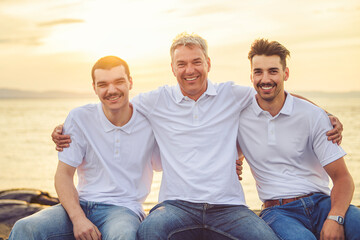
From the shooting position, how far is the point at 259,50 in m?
Answer: 4.37

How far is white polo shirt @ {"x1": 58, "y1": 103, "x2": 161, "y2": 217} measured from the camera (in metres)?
4.27

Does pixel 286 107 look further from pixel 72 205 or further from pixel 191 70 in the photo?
pixel 72 205

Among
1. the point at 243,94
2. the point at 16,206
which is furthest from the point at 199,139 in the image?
the point at 16,206

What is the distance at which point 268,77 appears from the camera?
4.27 meters

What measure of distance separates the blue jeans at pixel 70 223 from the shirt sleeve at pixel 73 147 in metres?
0.46

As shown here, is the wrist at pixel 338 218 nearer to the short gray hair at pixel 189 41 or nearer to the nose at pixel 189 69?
the nose at pixel 189 69

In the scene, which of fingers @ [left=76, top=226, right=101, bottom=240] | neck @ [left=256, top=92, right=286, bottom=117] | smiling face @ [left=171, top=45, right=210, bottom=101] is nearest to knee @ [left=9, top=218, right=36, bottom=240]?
fingers @ [left=76, top=226, right=101, bottom=240]

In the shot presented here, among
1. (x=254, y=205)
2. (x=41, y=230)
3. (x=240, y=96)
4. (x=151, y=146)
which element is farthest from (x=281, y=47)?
(x=254, y=205)

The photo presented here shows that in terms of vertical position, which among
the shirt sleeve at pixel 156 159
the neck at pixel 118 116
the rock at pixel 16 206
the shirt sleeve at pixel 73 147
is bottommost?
the rock at pixel 16 206

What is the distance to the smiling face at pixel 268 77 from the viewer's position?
4.28 m

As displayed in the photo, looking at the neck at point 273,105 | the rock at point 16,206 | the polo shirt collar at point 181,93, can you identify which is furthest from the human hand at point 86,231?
the rock at point 16,206

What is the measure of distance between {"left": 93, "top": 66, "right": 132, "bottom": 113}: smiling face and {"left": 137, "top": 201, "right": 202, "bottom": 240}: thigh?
117 centimetres

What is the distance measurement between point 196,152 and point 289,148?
38.5 inches

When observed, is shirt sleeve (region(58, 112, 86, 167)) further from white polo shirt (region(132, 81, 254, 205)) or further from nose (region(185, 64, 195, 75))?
nose (region(185, 64, 195, 75))
